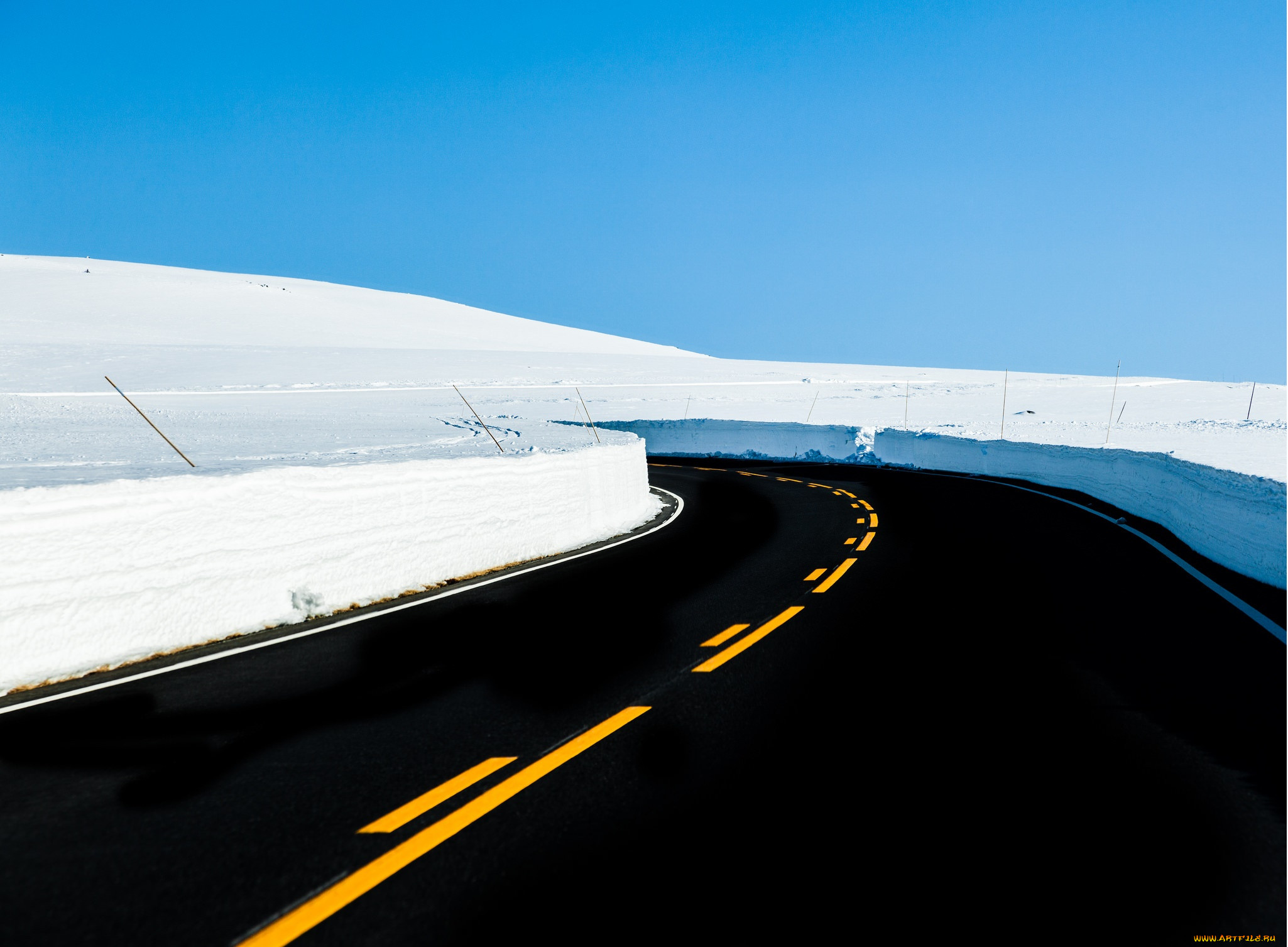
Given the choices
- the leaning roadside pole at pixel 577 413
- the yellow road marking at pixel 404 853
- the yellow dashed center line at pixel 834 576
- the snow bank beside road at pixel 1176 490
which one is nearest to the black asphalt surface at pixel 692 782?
the yellow road marking at pixel 404 853

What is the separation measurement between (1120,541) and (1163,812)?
992 cm

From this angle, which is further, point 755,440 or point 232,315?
point 232,315

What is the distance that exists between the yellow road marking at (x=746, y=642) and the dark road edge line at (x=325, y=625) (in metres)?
3.32

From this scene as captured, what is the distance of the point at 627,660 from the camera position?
6961 mm

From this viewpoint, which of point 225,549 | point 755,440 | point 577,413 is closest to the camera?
point 225,549

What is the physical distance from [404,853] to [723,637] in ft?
13.4

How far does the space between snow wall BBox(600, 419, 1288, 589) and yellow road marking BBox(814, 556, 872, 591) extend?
4.21 meters

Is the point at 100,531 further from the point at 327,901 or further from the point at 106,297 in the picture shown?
the point at 106,297

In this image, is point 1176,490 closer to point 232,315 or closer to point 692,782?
point 692,782

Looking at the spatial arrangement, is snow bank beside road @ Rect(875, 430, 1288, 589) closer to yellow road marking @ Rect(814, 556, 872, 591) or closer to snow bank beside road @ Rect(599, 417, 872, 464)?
yellow road marking @ Rect(814, 556, 872, 591)

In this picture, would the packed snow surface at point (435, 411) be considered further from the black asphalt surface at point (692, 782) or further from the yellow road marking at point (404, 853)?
the yellow road marking at point (404, 853)

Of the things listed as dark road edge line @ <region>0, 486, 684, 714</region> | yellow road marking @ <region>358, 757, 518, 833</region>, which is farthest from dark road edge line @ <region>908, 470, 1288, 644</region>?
dark road edge line @ <region>0, 486, 684, 714</region>

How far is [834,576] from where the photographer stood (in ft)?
34.6

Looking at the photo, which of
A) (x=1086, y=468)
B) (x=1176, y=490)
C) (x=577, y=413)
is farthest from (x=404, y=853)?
(x=577, y=413)
